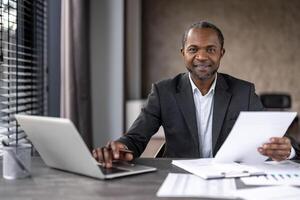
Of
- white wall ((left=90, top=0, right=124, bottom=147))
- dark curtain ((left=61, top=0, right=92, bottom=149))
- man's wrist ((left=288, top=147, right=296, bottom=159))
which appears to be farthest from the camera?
white wall ((left=90, top=0, right=124, bottom=147))

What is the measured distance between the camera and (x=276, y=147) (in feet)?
4.63

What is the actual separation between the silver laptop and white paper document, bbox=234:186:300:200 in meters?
0.37

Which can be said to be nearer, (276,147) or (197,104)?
(276,147)

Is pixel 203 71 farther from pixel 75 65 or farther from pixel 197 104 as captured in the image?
pixel 75 65

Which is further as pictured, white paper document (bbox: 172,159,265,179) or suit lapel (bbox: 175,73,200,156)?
suit lapel (bbox: 175,73,200,156)

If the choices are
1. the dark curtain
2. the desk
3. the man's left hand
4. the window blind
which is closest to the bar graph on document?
the man's left hand

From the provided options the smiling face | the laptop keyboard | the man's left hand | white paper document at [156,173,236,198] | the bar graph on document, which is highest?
the smiling face

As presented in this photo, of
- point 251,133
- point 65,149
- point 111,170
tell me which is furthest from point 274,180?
point 65,149

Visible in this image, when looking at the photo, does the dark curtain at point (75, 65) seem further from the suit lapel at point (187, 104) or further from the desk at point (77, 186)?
the desk at point (77, 186)

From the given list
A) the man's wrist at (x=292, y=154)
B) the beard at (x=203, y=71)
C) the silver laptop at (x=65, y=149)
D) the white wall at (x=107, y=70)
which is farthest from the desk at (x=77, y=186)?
the white wall at (x=107, y=70)

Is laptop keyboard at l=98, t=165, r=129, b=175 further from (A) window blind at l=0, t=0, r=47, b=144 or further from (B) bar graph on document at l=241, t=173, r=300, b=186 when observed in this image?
(A) window blind at l=0, t=0, r=47, b=144

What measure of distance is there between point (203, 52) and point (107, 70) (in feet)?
7.25

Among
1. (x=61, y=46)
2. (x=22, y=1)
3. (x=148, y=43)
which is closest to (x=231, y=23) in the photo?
(x=148, y=43)

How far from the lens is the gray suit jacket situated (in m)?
1.85
